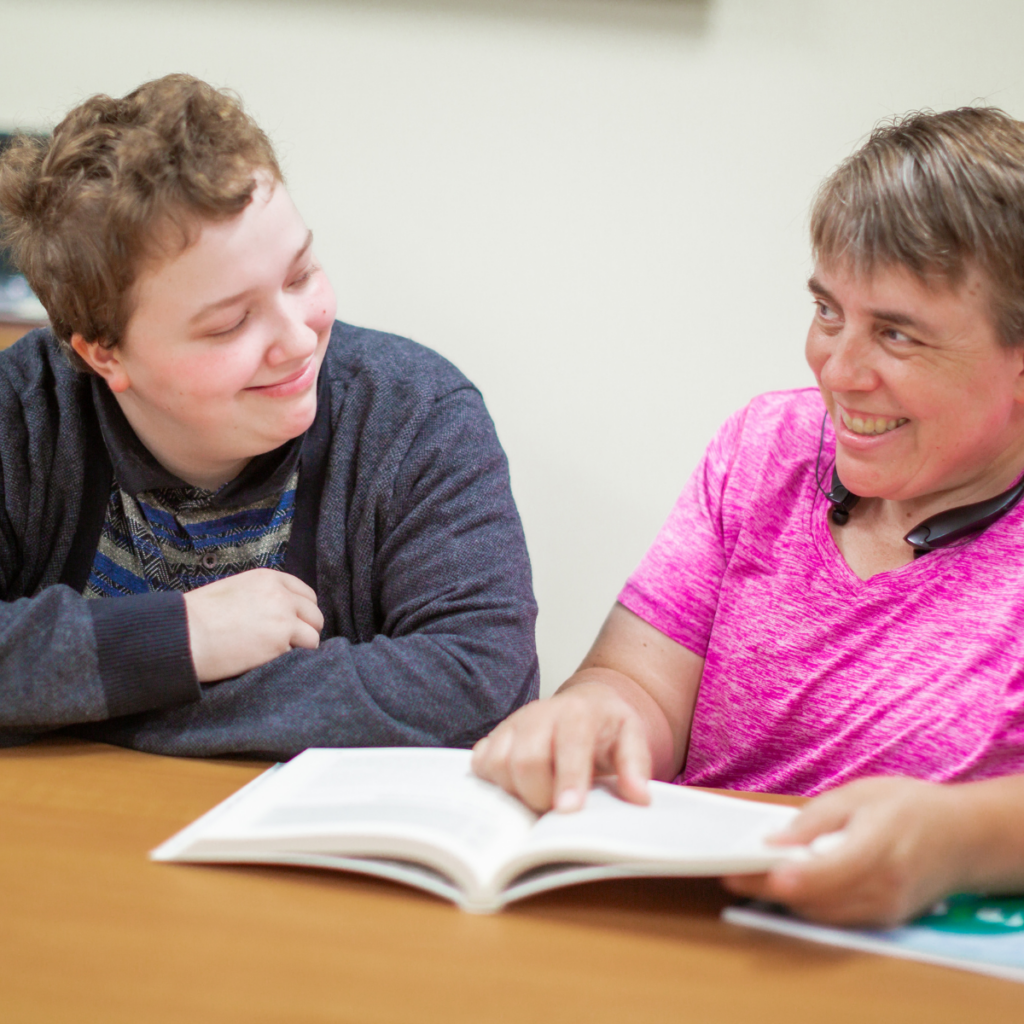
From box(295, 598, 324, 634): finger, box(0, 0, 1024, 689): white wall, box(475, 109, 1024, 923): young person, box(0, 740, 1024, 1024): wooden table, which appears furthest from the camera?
box(0, 0, 1024, 689): white wall

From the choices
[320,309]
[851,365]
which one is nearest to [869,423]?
[851,365]

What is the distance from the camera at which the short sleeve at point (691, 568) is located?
1063mm

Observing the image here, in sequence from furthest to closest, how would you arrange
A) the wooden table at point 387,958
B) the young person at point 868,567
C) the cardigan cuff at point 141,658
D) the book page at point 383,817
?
the cardigan cuff at point 141,658 < the young person at point 868,567 < the book page at point 383,817 < the wooden table at point 387,958

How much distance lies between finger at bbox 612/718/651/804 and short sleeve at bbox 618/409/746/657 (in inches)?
12.6

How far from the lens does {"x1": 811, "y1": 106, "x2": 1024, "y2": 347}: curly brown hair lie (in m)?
0.81

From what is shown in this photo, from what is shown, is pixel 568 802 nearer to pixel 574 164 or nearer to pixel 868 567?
pixel 868 567

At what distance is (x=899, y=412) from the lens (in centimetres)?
90

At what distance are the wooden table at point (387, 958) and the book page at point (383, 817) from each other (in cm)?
2

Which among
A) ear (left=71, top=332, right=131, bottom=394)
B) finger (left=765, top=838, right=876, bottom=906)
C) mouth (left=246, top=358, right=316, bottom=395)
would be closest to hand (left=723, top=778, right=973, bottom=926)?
finger (left=765, top=838, right=876, bottom=906)

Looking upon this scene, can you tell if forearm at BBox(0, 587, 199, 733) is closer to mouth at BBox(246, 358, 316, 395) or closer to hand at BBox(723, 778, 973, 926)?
mouth at BBox(246, 358, 316, 395)

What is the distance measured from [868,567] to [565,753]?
0.43 metres

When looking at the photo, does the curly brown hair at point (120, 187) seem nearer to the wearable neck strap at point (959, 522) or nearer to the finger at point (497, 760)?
the finger at point (497, 760)

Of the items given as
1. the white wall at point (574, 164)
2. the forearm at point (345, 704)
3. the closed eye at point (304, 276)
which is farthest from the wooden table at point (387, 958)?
the white wall at point (574, 164)

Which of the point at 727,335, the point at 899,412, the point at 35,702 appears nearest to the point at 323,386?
the point at 35,702
